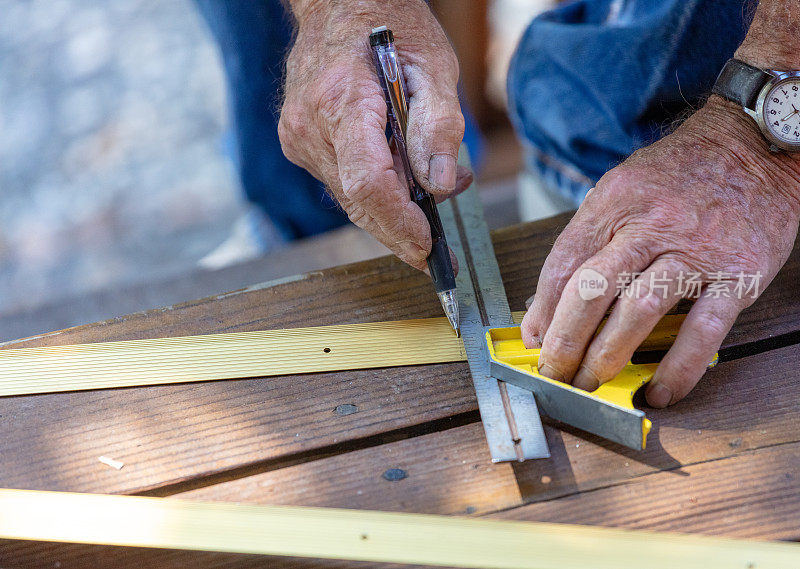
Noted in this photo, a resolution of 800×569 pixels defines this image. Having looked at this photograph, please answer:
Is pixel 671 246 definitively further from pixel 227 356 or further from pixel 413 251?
pixel 227 356

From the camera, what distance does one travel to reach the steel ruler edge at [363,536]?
92 centimetres

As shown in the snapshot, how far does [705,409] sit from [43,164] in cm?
393

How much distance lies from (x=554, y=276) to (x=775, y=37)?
0.65m

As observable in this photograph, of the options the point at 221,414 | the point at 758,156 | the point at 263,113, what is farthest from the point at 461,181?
the point at 263,113

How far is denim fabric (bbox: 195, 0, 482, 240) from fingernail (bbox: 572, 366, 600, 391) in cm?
98

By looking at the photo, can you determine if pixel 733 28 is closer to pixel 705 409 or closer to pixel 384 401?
pixel 705 409

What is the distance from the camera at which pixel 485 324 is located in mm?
1292

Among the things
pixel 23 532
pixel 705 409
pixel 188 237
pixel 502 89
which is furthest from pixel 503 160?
pixel 23 532

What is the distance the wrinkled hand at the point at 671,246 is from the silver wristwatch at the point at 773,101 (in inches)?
1.1

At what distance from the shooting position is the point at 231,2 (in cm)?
212

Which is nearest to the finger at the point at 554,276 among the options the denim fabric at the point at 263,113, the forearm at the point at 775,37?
the forearm at the point at 775,37

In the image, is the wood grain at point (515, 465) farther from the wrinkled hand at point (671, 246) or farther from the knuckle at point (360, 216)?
the knuckle at point (360, 216)

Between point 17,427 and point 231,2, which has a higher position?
point 231,2

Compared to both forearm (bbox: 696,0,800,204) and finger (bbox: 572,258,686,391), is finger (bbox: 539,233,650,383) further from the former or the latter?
forearm (bbox: 696,0,800,204)
